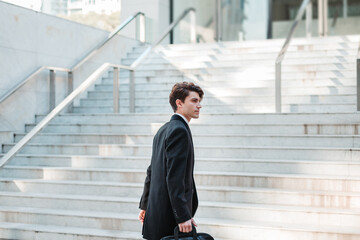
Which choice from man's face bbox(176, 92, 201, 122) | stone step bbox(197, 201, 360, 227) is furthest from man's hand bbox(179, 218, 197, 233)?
stone step bbox(197, 201, 360, 227)

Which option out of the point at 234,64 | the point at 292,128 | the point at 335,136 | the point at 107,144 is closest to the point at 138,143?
the point at 107,144

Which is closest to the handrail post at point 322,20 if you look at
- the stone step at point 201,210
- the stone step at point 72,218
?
the stone step at point 201,210

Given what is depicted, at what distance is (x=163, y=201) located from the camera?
318cm

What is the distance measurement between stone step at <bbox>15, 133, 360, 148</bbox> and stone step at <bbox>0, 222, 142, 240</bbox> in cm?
186

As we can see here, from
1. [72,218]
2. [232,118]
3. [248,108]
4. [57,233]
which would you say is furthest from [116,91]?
[57,233]

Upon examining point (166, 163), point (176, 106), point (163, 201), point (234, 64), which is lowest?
point (163, 201)

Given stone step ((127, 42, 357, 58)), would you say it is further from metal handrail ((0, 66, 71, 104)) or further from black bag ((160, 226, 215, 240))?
black bag ((160, 226, 215, 240))

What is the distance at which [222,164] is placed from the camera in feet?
19.9

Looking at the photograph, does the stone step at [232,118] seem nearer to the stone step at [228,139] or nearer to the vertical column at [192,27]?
the stone step at [228,139]

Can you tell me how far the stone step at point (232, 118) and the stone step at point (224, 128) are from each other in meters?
0.09

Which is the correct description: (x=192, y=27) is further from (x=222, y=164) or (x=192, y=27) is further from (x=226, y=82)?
(x=222, y=164)

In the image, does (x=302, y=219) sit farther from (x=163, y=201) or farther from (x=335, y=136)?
(x=163, y=201)

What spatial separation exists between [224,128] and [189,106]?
3627 millimetres

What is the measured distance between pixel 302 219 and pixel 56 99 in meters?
5.21
